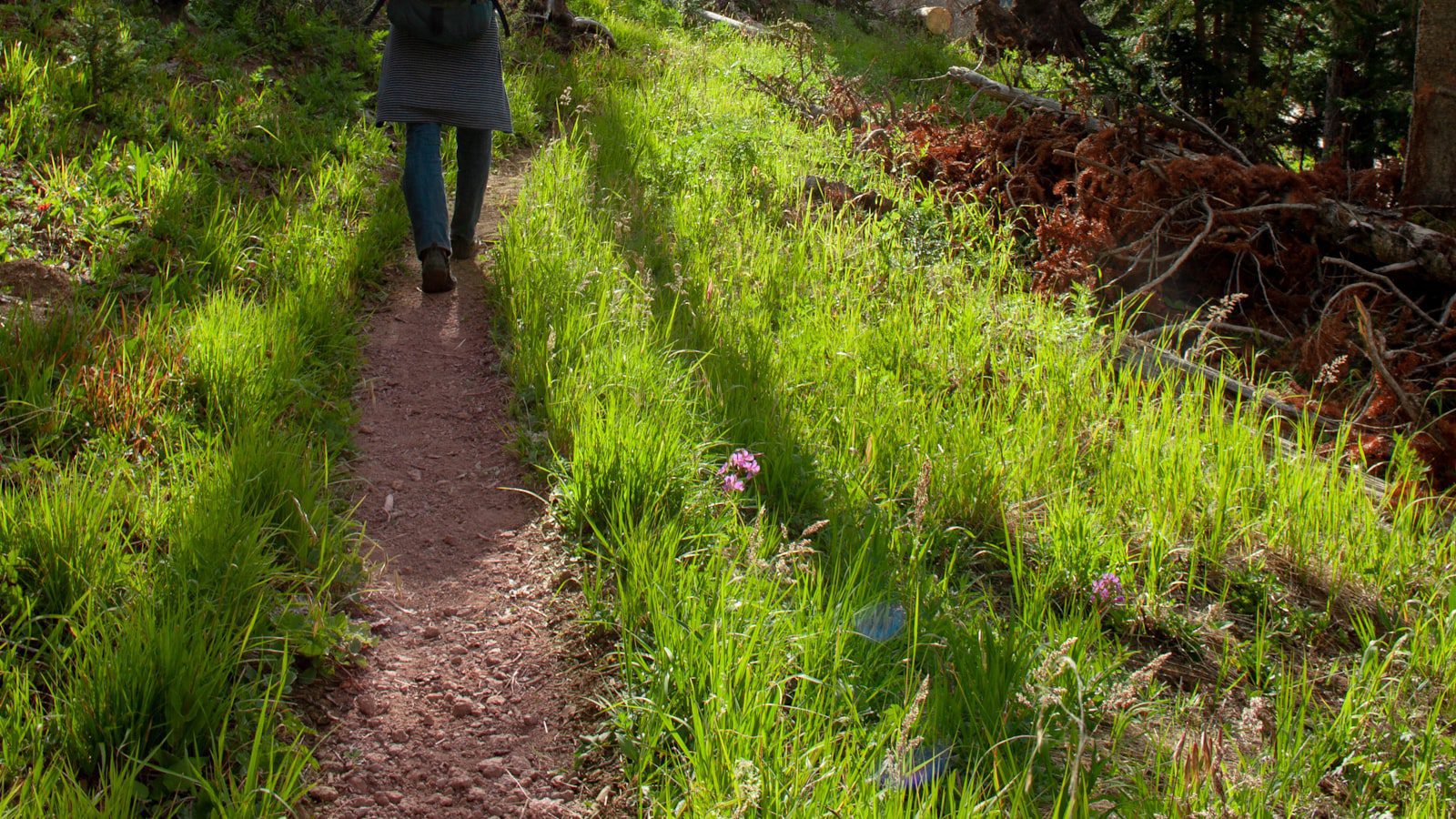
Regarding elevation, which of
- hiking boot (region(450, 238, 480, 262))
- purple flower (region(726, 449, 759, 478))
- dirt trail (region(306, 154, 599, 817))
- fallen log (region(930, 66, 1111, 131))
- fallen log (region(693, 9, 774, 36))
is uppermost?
fallen log (region(930, 66, 1111, 131))

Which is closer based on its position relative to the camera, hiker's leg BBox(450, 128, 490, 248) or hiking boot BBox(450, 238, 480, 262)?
hiker's leg BBox(450, 128, 490, 248)

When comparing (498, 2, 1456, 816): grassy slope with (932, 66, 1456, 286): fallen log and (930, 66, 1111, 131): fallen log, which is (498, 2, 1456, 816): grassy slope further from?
(930, 66, 1111, 131): fallen log

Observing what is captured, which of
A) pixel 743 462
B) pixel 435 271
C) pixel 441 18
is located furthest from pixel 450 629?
pixel 441 18

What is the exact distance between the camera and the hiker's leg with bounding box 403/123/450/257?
16.0ft

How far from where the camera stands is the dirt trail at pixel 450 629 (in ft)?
7.62

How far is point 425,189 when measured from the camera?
4.86m

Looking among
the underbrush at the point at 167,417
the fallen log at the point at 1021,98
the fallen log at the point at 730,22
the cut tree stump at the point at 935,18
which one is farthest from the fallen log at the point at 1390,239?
the cut tree stump at the point at 935,18

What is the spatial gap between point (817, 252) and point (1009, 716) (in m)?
3.37

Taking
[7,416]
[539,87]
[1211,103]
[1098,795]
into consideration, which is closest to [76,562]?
[7,416]

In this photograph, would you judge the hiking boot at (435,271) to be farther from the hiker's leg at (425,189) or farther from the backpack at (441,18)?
the backpack at (441,18)

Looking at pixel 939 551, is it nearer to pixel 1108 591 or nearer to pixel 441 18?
pixel 1108 591

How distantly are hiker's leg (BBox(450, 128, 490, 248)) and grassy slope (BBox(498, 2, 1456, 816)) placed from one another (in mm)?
245

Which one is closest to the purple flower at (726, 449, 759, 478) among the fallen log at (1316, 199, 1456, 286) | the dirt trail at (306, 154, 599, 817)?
the dirt trail at (306, 154, 599, 817)

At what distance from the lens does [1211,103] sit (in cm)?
729
